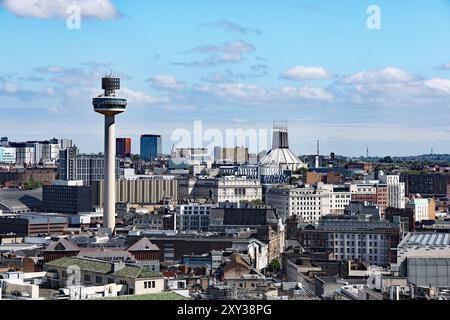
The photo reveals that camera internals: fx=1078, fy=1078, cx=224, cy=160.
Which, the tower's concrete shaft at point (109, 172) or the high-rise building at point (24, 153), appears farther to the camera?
the high-rise building at point (24, 153)

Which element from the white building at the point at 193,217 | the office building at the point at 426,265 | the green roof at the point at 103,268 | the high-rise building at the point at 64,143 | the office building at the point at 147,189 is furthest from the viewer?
the high-rise building at the point at 64,143

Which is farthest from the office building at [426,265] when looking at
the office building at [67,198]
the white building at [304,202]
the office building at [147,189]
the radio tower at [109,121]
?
the office building at [147,189]

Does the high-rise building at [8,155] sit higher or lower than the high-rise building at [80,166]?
higher

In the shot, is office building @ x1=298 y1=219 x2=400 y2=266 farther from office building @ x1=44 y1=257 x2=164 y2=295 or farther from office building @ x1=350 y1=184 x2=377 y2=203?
office building @ x1=350 y1=184 x2=377 y2=203

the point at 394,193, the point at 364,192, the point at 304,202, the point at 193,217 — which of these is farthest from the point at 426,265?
the point at 394,193

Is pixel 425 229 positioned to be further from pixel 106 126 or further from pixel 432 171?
pixel 432 171

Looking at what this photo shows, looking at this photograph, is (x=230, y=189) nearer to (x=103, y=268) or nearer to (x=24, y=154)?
(x=24, y=154)

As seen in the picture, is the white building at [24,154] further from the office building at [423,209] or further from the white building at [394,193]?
the office building at [423,209]
